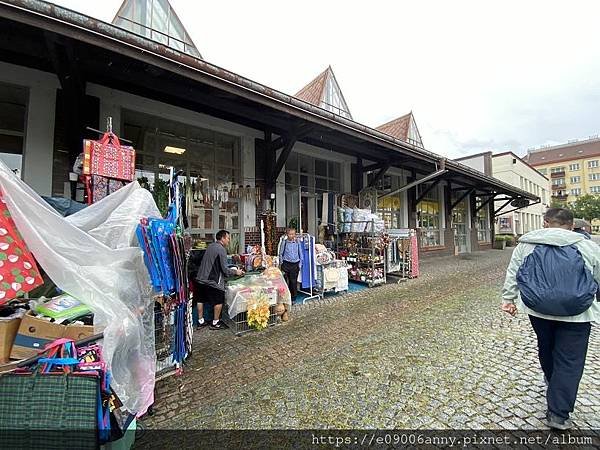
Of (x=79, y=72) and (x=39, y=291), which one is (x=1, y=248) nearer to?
(x=39, y=291)

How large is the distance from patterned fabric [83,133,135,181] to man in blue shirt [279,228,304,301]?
3.32 m

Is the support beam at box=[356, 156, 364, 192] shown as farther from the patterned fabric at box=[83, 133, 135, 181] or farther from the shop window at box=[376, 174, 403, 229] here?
the patterned fabric at box=[83, 133, 135, 181]

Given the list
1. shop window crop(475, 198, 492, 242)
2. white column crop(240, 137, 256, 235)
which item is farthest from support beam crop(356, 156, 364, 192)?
shop window crop(475, 198, 492, 242)

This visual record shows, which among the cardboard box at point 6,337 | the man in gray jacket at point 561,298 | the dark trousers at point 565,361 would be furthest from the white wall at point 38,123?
the dark trousers at point 565,361

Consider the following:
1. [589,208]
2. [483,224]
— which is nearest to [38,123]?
[483,224]

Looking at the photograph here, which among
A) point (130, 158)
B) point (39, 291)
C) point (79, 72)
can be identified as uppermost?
point (79, 72)

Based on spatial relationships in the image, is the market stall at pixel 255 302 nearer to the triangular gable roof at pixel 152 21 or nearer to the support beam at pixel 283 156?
the support beam at pixel 283 156

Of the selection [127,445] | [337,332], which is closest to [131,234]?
[127,445]

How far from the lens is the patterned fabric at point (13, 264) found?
1.83 metres

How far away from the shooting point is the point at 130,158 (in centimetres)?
391

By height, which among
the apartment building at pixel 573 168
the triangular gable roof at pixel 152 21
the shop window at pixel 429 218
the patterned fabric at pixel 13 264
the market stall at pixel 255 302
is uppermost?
the apartment building at pixel 573 168

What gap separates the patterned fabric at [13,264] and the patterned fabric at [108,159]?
6.10 ft

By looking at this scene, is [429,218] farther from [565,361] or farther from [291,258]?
[565,361]

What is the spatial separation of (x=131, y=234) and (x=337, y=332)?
323 centimetres
